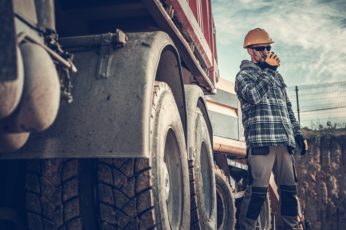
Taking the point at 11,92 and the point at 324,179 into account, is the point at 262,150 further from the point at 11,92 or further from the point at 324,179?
the point at 324,179

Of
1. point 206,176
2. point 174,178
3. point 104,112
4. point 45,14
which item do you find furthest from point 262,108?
point 45,14

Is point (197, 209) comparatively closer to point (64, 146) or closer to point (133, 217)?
point (133, 217)

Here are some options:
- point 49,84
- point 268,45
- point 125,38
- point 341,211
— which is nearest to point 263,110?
point 268,45

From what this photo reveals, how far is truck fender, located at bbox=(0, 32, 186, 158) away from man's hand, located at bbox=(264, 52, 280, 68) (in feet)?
10.2

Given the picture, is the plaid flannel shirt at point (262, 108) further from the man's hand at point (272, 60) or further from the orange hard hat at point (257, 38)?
the orange hard hat at point (257, 38)

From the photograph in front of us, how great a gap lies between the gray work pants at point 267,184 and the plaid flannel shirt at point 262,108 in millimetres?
136

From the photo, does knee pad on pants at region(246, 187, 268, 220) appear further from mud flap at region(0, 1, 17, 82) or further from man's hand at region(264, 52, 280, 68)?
mud flap at region(0, 1, 17, 82)

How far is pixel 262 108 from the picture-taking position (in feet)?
15.5

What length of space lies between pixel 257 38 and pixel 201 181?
2341 millimetres

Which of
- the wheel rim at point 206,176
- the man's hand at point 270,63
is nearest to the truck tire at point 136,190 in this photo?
the wheel rim at point 206,176

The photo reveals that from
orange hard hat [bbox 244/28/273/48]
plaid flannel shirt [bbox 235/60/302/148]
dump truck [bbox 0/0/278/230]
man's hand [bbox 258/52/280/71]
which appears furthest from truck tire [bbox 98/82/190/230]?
orange hard hat [bbox 244/28/273/48]

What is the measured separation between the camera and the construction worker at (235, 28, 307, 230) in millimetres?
4652

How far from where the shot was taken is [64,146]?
179cm

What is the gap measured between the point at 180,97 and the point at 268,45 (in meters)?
2.47
